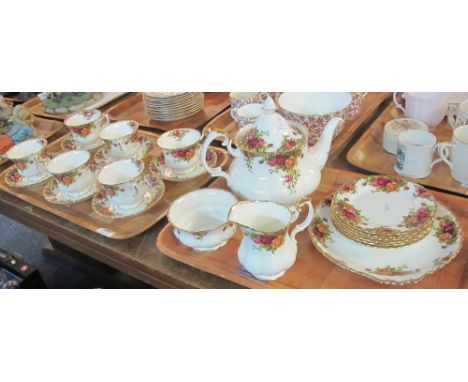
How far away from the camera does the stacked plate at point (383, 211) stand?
0.90 m

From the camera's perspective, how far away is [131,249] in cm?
106

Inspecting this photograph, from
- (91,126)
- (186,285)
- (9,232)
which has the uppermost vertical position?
(91,126)

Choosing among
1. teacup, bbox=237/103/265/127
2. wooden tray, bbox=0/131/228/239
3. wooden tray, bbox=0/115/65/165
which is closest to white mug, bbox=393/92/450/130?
teacup, bbox=237/103/265/127

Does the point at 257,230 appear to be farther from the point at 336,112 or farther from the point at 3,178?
the point at 3,178

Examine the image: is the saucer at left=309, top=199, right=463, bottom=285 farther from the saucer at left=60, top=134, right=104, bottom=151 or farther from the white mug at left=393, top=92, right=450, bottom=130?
the saucer at left=60, top=134, right=104, bottom=151

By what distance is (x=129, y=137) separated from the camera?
1.36 meters

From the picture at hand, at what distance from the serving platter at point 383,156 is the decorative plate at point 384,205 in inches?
6.0

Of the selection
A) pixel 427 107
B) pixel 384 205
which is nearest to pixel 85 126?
pixel 384 205

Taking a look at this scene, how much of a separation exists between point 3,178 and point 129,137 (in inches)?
17.9

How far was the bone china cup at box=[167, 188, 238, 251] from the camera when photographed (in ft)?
3.22

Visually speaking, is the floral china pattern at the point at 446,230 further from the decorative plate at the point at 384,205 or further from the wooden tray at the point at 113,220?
the wooden tray at the point at 113,220

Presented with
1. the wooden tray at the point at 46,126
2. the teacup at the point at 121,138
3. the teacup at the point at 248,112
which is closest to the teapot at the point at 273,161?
the teacup at the point at 248,112

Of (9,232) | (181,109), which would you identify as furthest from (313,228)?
(9,232)

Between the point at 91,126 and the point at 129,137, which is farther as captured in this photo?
the point at 91,126
